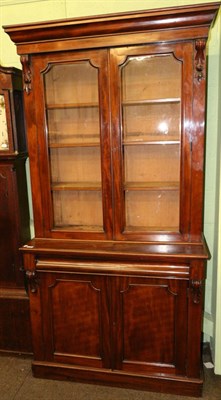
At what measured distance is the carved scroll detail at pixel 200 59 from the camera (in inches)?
66.1

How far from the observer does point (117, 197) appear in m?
1.94

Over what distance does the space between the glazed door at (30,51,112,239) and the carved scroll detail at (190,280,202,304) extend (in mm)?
566

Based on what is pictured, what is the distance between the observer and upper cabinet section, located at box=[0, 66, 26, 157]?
6.91 feet

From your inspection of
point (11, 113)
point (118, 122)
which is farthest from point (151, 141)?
point (11, 113)

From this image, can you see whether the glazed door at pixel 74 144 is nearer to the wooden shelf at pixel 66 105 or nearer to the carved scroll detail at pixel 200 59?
the wooden shelf at pixel 66 105

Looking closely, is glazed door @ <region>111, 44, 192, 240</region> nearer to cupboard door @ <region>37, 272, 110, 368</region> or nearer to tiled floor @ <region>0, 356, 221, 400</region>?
cupboard door @ <region>37, 272, 110, 368</region>

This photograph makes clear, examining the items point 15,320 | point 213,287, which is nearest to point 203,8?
point 213,287

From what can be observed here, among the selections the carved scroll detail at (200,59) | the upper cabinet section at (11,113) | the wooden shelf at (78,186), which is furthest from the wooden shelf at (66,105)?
the carved scroll detail at (200,59)

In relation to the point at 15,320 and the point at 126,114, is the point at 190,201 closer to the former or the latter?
the point at 126,114

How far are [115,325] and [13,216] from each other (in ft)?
3.27

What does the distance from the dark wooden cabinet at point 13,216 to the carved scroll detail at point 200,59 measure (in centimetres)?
116

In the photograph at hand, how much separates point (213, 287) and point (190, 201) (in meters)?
0.76

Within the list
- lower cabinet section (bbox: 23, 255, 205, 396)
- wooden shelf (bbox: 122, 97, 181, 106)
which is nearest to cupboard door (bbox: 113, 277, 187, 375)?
lower cabinet section (bbox: 23, 255, 205, 396)

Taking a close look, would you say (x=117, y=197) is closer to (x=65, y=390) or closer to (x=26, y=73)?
(x=26, y=73)
